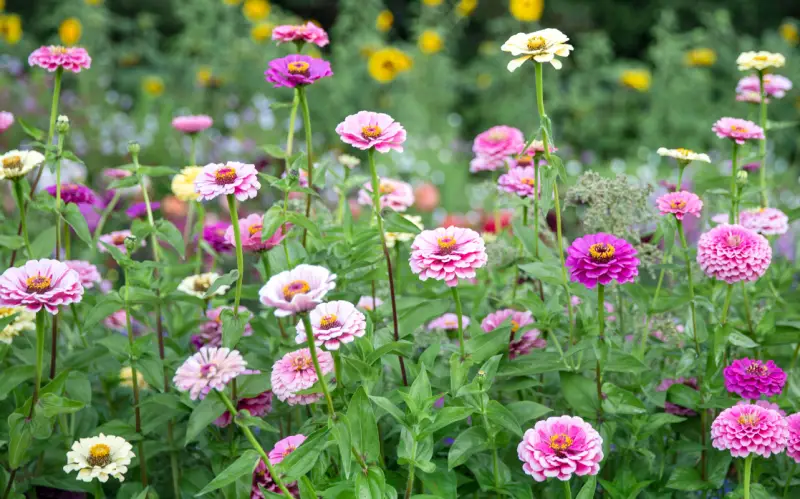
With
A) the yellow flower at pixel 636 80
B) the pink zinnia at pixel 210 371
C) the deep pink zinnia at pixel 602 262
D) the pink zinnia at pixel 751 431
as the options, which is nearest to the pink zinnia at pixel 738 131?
the deep pink zinnia at pixel 602 262

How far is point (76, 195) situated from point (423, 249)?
85cm

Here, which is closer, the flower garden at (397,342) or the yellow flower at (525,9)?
the flower garden at (397,342)

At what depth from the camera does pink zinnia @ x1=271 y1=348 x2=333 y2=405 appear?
1344mm

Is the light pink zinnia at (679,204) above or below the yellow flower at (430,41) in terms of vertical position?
above

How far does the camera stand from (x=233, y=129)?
4.78m

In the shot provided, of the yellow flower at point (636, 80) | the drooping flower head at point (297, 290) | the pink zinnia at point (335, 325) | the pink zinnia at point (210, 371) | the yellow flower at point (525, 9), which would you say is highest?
the drooping flower head at point (297, 290)

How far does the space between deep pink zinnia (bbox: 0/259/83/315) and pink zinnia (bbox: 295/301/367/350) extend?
367 mm

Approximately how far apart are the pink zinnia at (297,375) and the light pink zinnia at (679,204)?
642 millimetres

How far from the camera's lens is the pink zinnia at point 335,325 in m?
1.21

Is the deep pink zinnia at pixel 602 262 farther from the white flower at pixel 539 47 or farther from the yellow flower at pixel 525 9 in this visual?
the yellow flower at pixel 525 9

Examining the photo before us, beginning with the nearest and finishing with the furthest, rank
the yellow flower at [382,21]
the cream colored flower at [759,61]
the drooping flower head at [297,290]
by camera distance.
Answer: the drooping flower head at [297,290] < the cream colored flower at [759,61] < the yellow flower at [382,21]

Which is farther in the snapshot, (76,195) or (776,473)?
(76,195)

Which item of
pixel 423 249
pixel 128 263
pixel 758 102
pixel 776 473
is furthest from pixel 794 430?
pixel 128 263

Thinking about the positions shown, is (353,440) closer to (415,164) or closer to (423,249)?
(423,249)
